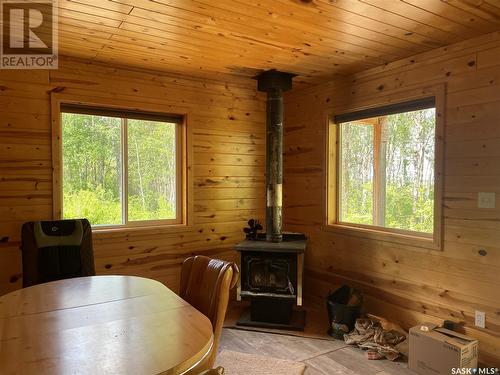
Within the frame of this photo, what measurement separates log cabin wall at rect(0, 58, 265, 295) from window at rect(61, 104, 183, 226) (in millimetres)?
154

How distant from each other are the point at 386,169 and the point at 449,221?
0.78 m

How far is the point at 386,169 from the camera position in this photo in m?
3.38

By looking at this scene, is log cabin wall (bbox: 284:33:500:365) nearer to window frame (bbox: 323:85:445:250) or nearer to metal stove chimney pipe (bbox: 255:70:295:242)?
window frame (bbox: 323:85:445:250)

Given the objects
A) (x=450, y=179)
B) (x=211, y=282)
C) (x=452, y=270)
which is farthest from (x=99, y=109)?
(x=452, y=270)

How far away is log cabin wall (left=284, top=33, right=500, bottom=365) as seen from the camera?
253 centimetres

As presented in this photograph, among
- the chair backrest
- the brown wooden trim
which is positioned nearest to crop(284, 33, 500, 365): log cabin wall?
the brown wooden trim

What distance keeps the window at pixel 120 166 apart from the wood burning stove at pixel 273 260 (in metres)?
0.93

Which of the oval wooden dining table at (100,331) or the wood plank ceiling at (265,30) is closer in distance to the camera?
the oval wooden dining table at (100,331)

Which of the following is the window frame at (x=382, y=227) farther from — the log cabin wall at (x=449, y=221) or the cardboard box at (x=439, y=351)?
the cardboard box at (x=439, y=351)

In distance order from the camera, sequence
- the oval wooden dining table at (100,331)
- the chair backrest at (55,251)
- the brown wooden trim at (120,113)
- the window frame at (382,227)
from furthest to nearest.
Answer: the brown wooden trim at (120,113) → the window frame at (382,227) → the chair backrest at (55,251) → the oval wooden dining table at (100,331)

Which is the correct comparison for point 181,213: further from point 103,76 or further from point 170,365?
point 170,365

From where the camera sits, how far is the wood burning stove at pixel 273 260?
127 inches

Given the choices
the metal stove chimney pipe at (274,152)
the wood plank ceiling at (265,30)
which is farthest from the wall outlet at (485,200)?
the metal stove chimney pipe at (274,152)

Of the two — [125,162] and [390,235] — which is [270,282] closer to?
[390,235]
